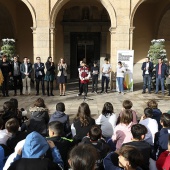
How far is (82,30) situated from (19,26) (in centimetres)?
374

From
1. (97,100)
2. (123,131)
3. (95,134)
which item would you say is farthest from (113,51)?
(95,134)

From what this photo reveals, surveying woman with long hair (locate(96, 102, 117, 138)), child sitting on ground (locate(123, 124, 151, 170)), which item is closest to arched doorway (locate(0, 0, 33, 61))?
woman with long hair (locate(96, 102, 117, 138))

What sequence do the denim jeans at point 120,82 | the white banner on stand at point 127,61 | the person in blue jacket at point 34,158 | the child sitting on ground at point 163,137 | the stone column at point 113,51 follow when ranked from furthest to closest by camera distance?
the stone column at point 113,51, the white banner on stand at point 127,61, the denim jeans at point 120,82, the child sitting on ground at point 163,137, the person in blue jacket at point 34,158

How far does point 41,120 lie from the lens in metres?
4.79

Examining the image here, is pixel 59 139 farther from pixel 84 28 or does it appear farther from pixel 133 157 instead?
pixel 84 28

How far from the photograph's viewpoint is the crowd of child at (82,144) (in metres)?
2.42

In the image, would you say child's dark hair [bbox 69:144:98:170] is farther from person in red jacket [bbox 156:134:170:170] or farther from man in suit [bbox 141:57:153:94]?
man in suit [bbox 141:57:153:94]

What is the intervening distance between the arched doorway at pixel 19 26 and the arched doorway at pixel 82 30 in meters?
1.67

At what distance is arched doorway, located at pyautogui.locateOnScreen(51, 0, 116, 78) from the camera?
16072mm

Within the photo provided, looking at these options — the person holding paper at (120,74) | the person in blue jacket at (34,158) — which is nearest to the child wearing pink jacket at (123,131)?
the person in blue jacket at (34,158)

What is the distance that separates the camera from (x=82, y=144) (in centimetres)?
228

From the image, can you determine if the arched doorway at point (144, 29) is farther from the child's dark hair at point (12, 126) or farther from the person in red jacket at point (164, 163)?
the person in red jacket at point (164, 163)

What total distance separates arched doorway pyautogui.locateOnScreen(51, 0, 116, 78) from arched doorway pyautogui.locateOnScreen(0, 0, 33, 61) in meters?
1.67

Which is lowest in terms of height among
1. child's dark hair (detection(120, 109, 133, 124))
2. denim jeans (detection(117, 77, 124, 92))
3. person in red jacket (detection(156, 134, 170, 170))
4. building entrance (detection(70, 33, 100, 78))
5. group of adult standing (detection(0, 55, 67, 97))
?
person in red jacket (detection(156, 134, 170, 170))
